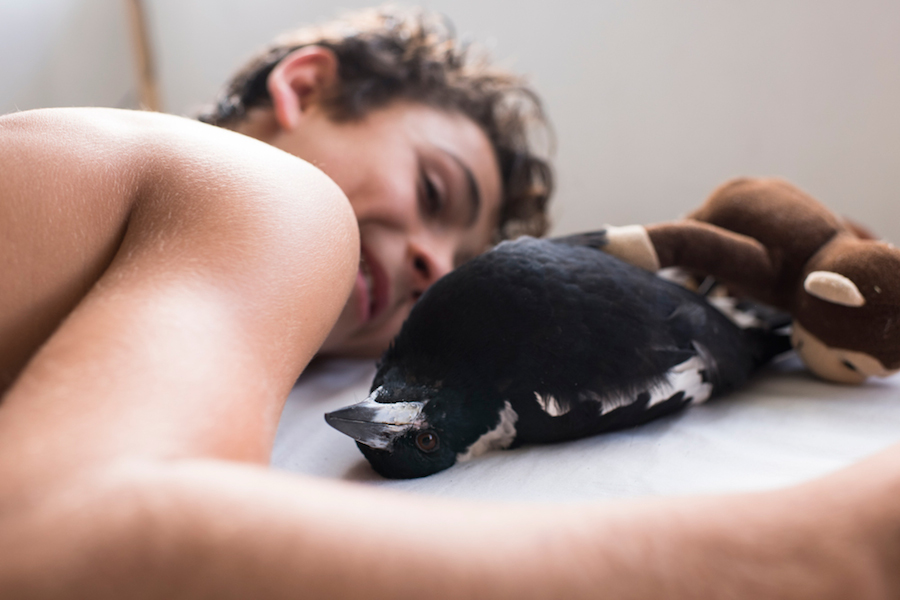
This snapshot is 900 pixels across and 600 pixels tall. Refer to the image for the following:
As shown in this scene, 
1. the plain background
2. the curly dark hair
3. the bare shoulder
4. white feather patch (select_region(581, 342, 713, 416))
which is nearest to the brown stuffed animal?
white feather patch (select_region(581, 342, 713, 416))

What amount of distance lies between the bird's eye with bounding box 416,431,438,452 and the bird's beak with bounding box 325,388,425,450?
0.6 inches

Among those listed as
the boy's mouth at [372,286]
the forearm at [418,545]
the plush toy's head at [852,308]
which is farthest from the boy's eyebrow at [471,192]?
the forearm at [418,545]

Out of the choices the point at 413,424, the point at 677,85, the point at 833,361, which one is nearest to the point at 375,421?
the point at 413,424

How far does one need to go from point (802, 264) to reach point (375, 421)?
0.51 meters

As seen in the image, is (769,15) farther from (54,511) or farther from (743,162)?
(54,511)

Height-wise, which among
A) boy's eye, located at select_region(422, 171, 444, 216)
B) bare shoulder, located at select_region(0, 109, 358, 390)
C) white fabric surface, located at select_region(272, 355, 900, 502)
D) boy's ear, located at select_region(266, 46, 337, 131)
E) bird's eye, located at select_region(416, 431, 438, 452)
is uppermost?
boy's ear, located at select_region(266, 46, 337, 131)

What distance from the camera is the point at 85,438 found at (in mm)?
251

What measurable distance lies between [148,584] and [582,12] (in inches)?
60.6

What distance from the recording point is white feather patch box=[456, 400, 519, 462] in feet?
1.52

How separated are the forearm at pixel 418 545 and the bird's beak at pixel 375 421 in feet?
0.62

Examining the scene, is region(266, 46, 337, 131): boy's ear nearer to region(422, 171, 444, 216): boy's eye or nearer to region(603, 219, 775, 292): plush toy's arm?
region(422, 171, 444, 216): boy's eye

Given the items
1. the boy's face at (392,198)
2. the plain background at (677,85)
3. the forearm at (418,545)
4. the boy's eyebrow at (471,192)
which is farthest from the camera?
the plain background at (677,85)

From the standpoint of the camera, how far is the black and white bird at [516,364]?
45 centimetres

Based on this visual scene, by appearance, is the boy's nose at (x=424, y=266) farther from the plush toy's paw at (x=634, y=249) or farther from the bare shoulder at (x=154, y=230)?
the bare shoulder at (x=154, y=230)
